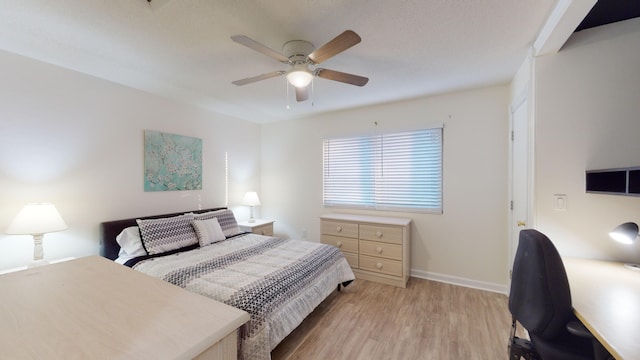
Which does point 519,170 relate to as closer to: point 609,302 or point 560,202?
point 560,202

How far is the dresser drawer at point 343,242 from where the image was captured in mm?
3355

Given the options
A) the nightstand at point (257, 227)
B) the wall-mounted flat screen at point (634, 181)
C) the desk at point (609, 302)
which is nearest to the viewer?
the desk at point (609, 302)

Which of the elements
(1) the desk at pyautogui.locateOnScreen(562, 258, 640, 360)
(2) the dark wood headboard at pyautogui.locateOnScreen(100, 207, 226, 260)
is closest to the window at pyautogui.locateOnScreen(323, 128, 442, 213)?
(1) the desk at pyautogui.locateOnScreen(562, 258, 640, 360)

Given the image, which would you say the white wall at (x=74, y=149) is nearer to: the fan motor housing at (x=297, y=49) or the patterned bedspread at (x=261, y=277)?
the patterned bedspread at (x=261, y=277)

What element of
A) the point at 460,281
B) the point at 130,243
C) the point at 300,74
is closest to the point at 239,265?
the point at 130,243

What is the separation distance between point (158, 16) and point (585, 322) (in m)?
2.83

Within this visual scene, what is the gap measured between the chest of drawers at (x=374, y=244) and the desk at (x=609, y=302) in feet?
5.28

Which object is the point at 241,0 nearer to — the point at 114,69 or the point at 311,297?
the point at 114,69

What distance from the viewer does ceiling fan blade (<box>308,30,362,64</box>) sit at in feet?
4.76

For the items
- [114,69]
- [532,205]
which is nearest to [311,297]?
[532,205]

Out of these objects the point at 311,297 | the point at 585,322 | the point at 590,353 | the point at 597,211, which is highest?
the point at 597,211

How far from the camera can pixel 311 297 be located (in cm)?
220

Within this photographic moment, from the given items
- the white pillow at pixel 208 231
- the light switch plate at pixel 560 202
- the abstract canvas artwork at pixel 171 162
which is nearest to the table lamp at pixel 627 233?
the light switch plate at pixel 560 202

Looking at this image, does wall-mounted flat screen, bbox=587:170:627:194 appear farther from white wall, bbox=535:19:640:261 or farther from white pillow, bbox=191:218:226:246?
white pillow, bbox=191:218:226:246
